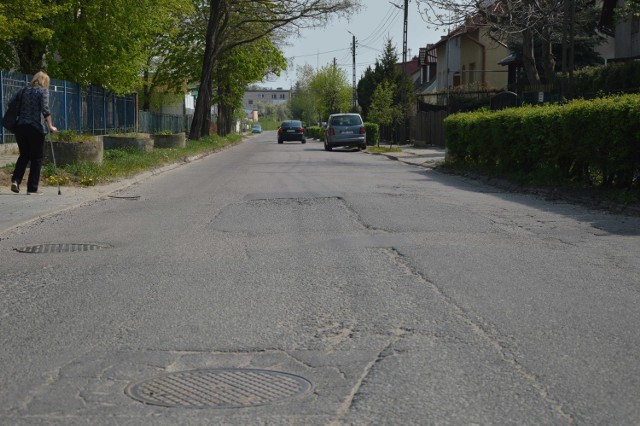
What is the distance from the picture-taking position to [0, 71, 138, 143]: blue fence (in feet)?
86.1

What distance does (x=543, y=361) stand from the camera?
15.8ft

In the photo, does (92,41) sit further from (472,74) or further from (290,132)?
(472,74)

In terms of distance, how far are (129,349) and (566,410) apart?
97.6 inches

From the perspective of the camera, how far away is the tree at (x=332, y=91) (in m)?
104

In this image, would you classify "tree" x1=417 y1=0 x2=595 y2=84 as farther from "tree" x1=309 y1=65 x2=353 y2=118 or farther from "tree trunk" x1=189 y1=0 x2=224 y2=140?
"tree" x1=309 y1=65 x2=353 y2=118

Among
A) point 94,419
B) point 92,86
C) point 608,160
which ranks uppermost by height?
point 92,86

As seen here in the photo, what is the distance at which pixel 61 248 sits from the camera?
909 centimetres

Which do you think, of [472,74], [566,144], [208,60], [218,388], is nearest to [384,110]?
[208,60]

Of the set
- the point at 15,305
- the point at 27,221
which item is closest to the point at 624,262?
the point at 15,305

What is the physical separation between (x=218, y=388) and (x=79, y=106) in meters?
29.9

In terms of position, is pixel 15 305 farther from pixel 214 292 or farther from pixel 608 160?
pixel 608 160

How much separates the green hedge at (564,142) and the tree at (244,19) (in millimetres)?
17121

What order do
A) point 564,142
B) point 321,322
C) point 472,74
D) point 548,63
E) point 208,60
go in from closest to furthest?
point 321,322
point 564,142
point 548,63
point 208,60
point 472,74

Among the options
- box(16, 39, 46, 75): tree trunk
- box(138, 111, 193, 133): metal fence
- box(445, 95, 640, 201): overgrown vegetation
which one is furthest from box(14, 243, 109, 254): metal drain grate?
box(138, 111, 193, 133): metal fence
